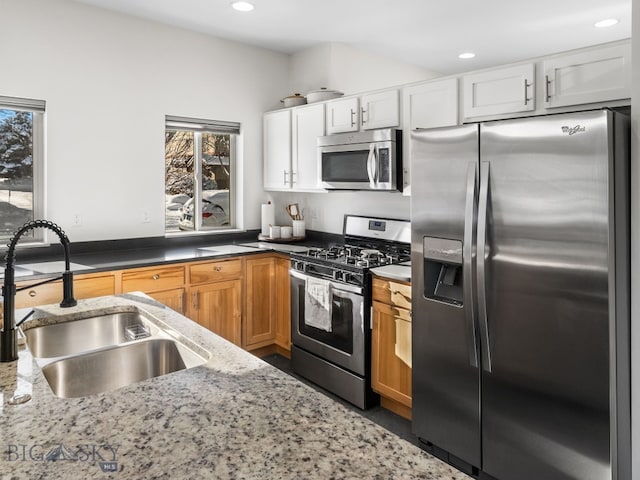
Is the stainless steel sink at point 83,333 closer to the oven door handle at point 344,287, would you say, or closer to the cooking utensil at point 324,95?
the oven door handle at point 344,287

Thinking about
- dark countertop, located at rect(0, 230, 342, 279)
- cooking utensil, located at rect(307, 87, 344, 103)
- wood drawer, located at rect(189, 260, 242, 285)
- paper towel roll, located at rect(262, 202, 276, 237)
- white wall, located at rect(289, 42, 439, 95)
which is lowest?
wood drawer, located at rect(189, 260, 242, 285)

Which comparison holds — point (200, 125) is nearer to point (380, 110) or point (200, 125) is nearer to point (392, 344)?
point (380, 110)

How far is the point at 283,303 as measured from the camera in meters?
3.75

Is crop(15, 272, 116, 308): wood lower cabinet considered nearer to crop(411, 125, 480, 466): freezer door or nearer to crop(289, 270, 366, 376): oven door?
crop(289, 270, 366, 376): oven door

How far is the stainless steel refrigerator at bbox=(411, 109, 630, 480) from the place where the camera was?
1807 mm

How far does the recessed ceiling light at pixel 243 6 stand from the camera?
10.6ft

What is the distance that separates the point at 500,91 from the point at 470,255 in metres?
1.00

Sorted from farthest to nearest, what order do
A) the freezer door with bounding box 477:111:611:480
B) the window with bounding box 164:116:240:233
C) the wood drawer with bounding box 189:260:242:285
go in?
the window with bounding box 164:116:240:233 → the wood drawer with bounding box 189:260:242:285 → the freezer door with bounding box 477:111:611:480

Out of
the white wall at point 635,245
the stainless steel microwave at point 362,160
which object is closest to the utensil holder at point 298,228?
the stainless steel microwave at point 362,160

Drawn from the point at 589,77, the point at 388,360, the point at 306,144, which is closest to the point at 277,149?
the point at 306,144

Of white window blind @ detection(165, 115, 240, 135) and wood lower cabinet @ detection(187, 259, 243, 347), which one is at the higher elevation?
white window blind @ detection(165, 115, 240, 135)

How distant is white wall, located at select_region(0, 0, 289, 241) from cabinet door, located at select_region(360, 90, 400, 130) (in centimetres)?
139

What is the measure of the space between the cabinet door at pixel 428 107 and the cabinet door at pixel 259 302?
4.32 feet

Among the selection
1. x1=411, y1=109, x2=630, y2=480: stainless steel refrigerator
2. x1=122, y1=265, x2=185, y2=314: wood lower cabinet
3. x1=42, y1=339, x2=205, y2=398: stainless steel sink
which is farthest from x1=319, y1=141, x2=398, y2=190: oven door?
x1=42, y1=339, x2=205, y2=398: stainless steel sink
